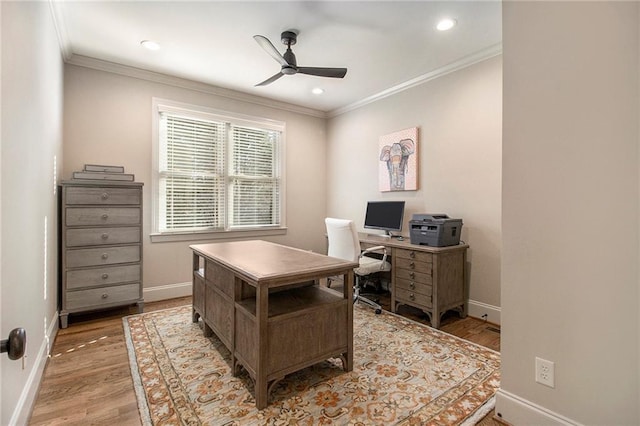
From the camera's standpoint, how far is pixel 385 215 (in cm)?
386

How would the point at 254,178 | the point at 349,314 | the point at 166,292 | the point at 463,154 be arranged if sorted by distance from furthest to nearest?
the point at 254,178
the point at 166,292
the point at 463,154
the point at 349,314

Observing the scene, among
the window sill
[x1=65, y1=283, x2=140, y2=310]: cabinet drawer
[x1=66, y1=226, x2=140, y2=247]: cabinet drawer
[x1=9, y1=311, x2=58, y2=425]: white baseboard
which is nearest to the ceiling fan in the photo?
[x1=66, y1=226, x2=140, y2=247]: cabinet drawer

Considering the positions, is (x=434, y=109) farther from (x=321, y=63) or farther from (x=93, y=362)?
(x=93, y=362)

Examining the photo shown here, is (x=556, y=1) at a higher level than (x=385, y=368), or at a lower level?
higher

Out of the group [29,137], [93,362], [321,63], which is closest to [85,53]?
[29,137]

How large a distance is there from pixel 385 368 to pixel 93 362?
6.89ft

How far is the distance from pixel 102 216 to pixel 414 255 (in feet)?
10.1

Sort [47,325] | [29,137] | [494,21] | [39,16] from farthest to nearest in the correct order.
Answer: [494,21], [47,325], [39,16], [29,137]

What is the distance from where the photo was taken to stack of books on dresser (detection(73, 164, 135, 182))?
3.00 meters

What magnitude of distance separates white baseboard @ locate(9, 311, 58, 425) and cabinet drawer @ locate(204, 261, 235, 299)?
3.62ft

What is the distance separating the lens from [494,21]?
2.52m

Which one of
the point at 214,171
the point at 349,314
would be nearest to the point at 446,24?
the point at 349,314

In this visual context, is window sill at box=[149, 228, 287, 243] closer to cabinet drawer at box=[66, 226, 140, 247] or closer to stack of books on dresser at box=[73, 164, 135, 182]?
cabinet drawer at box=[66, 226, 140, 247]

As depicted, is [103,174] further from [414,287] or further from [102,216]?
[414,287]
